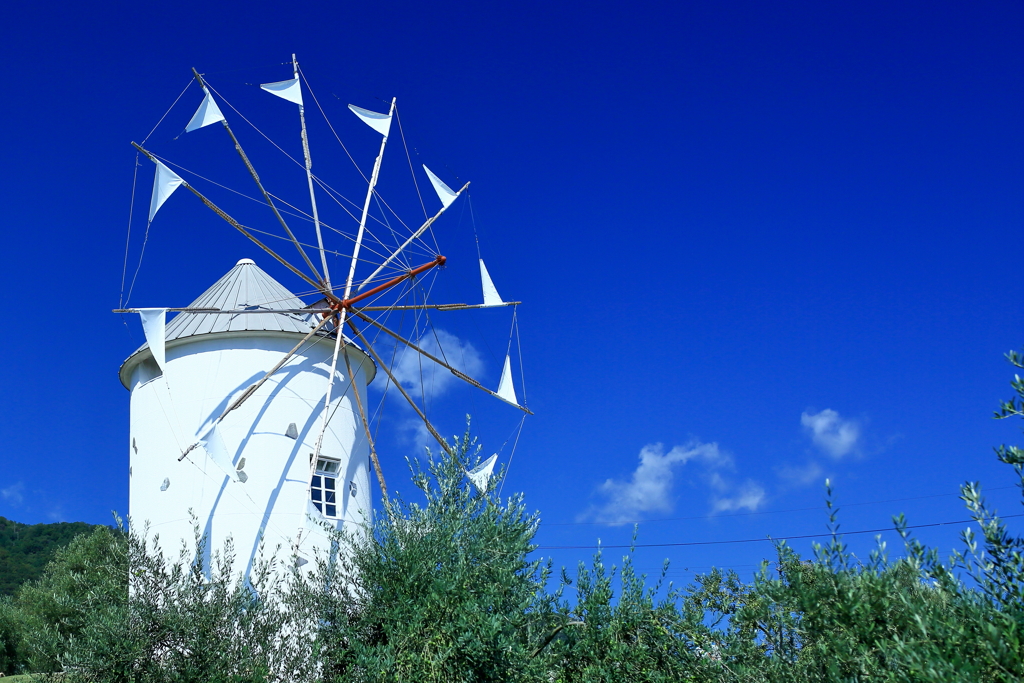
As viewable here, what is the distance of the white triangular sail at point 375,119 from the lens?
18438 millimetres

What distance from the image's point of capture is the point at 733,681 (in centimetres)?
714

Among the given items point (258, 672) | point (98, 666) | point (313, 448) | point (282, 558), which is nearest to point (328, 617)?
point (258, 672)

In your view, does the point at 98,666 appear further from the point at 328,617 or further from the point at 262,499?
the point at 262,499

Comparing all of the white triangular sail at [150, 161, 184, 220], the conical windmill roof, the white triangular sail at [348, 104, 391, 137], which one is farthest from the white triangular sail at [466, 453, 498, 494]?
the white triangular sail at [348, 104, 391, 137]

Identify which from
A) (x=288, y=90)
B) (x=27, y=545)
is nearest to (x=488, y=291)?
(x=288, y=90)

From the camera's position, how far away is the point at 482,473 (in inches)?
470

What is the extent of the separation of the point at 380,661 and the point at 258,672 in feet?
5.59

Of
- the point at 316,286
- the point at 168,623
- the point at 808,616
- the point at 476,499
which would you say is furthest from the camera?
the point at 316,286

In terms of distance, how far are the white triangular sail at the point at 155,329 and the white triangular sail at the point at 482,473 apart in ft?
21.7

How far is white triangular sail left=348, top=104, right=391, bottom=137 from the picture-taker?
18.4 metres

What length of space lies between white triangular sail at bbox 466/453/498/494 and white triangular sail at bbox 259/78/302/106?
32.5 feet

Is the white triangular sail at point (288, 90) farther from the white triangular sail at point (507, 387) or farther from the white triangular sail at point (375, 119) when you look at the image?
the white triangular sail at point (507, 387)

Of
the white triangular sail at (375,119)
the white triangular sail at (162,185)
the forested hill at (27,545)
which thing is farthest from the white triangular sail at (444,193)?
the forested hill at (27,545)

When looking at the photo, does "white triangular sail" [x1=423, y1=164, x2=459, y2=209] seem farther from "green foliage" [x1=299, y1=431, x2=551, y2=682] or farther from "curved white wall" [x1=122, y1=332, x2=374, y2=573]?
"green foliage" [x1=299, y1=431, x2=551, y2=682]
